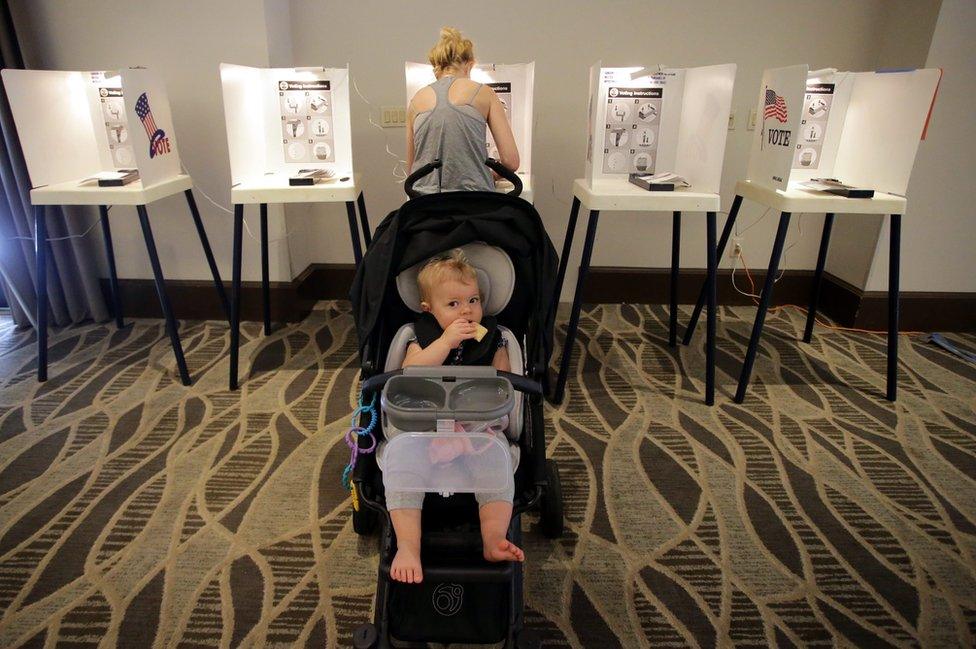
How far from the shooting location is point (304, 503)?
67.0 inches

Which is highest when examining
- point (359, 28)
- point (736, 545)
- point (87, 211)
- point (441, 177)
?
point (359, 28)

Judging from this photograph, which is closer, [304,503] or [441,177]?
[304,503]

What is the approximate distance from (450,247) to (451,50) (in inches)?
39.0

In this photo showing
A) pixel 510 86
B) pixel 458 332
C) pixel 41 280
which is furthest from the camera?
pixel 510 86

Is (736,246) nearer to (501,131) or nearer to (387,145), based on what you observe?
(501,131)

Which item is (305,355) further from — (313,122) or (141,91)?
(141,91)

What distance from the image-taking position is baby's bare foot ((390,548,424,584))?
115 centimetres

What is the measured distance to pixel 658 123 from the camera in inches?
92.0

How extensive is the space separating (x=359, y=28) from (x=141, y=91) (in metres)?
1.10

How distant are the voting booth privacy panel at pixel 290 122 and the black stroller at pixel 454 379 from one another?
1006 mm

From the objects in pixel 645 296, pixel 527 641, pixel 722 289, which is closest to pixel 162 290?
pixel 527 641

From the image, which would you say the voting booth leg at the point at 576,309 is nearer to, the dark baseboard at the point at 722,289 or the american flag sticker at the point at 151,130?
the dark baseboard at the point at 722,289

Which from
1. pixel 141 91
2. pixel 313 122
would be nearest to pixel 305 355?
pixel 313 122

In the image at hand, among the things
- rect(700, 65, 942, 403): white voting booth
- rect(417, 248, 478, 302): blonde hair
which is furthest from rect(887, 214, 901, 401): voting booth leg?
rect(417, 248, 478, 302): blonde hair
